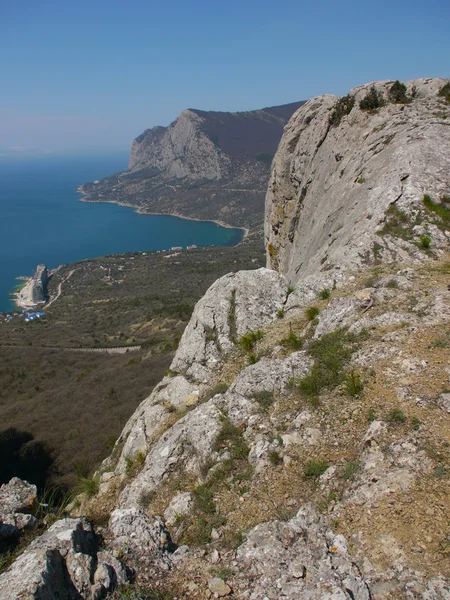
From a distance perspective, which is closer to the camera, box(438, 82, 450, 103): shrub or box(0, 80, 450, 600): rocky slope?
box(0, 80, 450, 600): rocky slope

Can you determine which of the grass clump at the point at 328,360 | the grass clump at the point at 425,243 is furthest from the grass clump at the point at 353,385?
the grass clump at the point at 425,243

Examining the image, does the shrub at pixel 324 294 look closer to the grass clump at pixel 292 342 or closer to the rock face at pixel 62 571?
the grass clump at pixel 292 342

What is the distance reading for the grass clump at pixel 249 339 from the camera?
9398 millimetres

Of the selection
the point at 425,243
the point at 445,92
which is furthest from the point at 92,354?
the point at 425,243

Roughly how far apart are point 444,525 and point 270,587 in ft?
6.80

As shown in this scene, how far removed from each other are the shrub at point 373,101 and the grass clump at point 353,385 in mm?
19630

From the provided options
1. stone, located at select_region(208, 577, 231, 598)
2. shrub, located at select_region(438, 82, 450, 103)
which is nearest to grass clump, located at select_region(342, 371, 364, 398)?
stone, located at select_region(208, 577, 231, 598)

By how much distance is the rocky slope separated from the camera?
445 centimetres

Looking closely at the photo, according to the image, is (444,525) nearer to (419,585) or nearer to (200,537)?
(419,585)

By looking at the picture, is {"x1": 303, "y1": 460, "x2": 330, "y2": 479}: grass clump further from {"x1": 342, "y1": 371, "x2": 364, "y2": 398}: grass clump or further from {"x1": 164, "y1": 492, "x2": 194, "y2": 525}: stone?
{"x1": 164, "y1": 492, "x2": 194, "y2": 525}: stone

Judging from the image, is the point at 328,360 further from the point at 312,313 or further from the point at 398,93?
the point at 398,93

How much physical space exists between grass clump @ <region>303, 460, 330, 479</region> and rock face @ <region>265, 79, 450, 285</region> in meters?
5.98

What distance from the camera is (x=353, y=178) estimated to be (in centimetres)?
1703

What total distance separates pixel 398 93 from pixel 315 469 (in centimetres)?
2206
